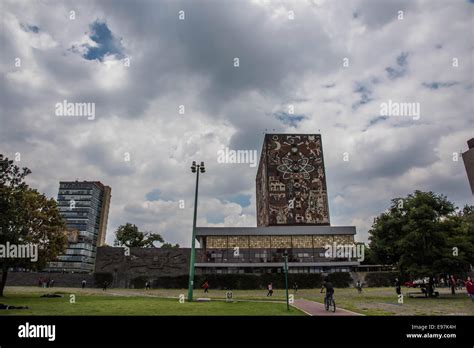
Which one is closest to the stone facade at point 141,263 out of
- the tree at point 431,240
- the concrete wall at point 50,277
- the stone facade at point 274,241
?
the concrete wall at point 50,277

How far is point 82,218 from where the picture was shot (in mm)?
136375

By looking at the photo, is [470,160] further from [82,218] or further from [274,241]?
[82,218]

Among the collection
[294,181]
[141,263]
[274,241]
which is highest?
[294,181]

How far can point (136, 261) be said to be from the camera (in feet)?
180

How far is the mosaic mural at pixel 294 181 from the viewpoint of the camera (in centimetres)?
7344

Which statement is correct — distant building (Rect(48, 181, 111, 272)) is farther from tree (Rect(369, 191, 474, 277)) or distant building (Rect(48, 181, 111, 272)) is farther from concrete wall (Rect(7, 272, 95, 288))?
tree (Rect(369, 191, 474, 277))

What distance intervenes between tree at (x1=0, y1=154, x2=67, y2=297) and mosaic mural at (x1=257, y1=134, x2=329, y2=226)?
50.2 meters

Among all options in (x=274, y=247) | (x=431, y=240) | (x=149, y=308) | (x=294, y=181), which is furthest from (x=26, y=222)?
(x=294, y=181)

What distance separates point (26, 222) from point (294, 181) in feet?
194

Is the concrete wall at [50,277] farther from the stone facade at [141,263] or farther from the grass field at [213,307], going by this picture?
the grass field at [213,307]
